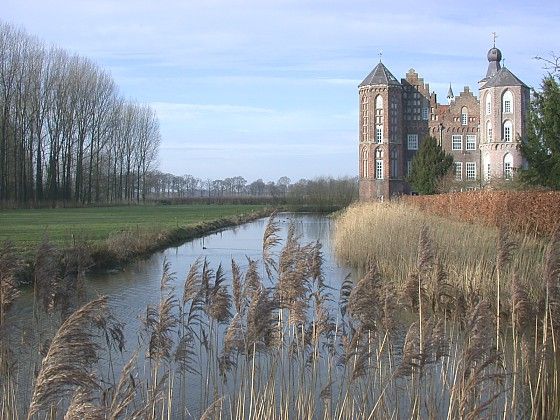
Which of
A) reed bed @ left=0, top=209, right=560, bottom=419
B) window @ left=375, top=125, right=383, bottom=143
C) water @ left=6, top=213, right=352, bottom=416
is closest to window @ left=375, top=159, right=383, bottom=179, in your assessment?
window @ left=375, top=125, right=383, bottom=143

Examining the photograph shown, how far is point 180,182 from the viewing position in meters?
131

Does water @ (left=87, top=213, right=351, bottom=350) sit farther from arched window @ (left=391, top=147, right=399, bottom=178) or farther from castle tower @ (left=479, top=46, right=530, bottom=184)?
arched window @ (left=391, top=147, right=399, bottom=178)

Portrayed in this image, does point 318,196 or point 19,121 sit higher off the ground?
point 19,121

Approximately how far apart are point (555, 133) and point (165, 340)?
54.3ft

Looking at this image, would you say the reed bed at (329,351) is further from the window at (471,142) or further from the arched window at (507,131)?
the window at (471,142)

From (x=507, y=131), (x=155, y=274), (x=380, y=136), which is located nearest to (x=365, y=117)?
(x=380, y=136)

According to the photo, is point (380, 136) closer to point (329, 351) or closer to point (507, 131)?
point (507, 131)

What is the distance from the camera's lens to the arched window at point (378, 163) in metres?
64.5

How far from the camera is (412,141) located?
67.3 meters

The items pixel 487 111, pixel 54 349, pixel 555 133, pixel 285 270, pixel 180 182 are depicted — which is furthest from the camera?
pixel 180 182

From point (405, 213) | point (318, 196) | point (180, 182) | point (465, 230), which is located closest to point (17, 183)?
point (318, 196)

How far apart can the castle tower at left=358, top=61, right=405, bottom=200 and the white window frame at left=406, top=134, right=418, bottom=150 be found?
4.60 feet

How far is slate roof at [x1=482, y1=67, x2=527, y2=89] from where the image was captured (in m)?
59.4

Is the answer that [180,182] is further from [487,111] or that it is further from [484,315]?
[484,315]
